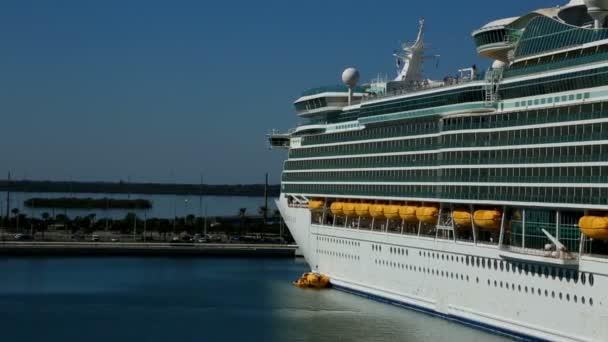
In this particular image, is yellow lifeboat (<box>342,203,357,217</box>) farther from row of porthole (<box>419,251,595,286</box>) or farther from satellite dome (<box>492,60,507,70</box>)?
satellite dome (<box>492,60,507,70</box>)

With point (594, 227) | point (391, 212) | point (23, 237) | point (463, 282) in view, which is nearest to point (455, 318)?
point (463, 282)

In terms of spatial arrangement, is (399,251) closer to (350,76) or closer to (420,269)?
(420,269)

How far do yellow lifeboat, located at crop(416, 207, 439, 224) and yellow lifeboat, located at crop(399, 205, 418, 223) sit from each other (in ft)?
2.14

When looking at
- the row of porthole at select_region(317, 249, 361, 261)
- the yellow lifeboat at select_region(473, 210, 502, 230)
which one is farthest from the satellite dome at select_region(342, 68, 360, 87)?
the yellow lifeboat at select_region(473, 210, 502, 230)

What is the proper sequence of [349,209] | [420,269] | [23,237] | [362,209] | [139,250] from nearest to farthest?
[420,269] → [362,209] → [349,209] → [139,250] → [23,237]

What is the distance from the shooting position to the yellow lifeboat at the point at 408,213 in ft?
166

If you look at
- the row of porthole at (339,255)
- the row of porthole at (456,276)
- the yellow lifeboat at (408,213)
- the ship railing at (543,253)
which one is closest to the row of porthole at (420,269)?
the row of porthole at (456,276)

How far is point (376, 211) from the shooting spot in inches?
2142

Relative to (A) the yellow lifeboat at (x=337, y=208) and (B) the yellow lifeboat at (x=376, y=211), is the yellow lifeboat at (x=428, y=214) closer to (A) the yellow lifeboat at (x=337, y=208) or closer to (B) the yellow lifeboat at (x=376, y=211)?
(B) the yellow lifeboat at (x=376, y=211)

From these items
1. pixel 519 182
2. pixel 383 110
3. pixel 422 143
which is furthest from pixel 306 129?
pixel 519 182

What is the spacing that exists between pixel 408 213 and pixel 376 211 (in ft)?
12.7

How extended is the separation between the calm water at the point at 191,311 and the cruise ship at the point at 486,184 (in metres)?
2.13

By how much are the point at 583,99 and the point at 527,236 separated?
19.1ft

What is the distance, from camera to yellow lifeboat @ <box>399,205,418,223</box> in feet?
166
